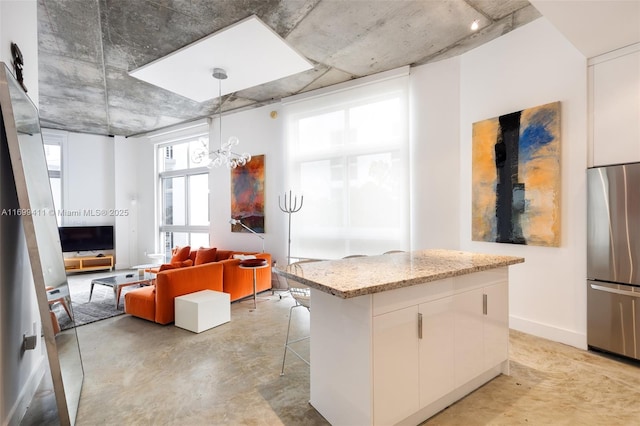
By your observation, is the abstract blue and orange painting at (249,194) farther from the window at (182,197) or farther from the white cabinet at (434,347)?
the white cabinet at (434,347)

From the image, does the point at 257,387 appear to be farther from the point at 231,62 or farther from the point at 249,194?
the point at 249,194

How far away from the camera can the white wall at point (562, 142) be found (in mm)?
2945

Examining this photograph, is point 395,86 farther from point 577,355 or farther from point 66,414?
point 66,414

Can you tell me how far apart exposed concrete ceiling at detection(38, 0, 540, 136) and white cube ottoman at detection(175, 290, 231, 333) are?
3.08 metres

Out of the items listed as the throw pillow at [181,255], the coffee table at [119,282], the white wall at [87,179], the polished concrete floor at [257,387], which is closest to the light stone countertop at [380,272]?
the polished concrete floor at [257,387]

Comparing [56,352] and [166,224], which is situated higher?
[166,224]

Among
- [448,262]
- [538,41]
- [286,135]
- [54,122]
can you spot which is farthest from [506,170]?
[54,122]

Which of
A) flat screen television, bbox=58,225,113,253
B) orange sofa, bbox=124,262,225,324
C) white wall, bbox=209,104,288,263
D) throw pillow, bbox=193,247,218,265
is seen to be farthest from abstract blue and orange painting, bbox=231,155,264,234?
flat screen television, bbox=58,225,113,253

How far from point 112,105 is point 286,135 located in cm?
350

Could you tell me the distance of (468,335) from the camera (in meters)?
2.16

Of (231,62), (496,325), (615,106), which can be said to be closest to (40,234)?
(231,62)

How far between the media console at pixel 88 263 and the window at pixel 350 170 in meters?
5.19

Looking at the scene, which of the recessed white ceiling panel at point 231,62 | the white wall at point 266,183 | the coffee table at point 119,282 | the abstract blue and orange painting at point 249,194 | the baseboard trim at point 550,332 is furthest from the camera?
the abstract blue and orange painting at point 249,194

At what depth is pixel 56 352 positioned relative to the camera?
187 centimetres
